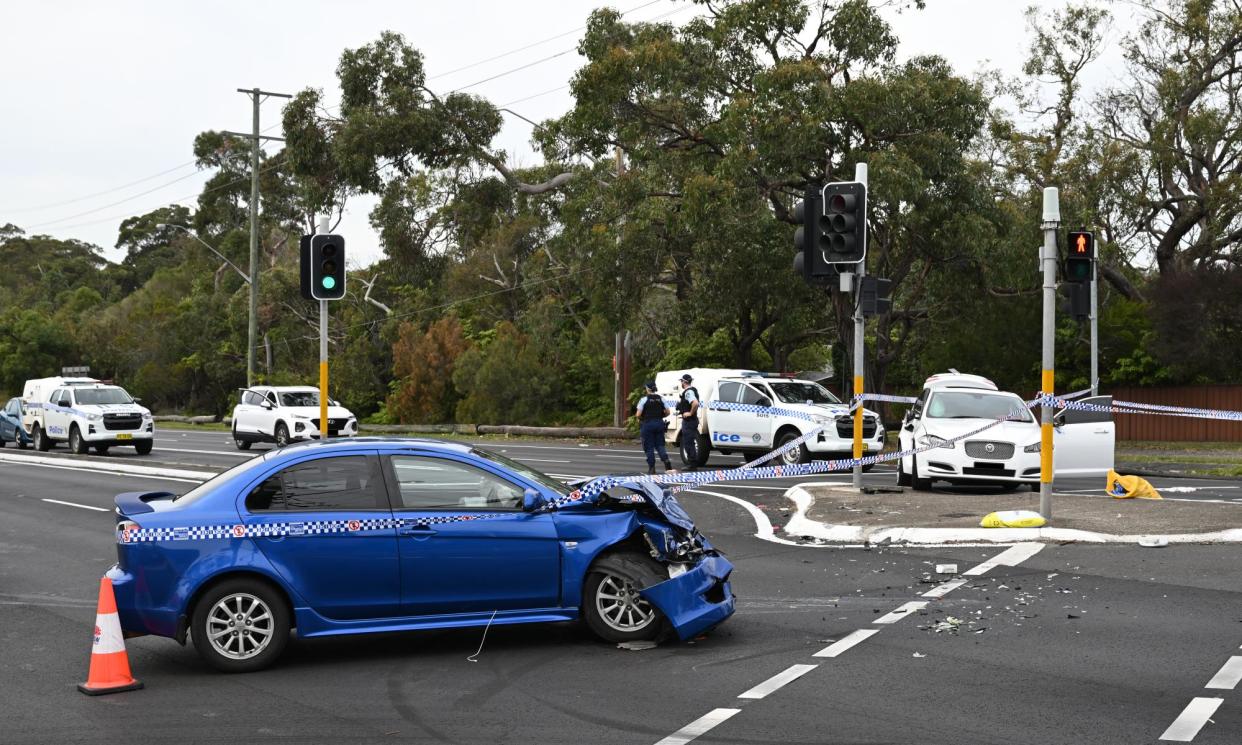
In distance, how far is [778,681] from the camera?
7.65 meters

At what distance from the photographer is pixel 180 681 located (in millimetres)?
8055

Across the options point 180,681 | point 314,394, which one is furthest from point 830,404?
point 180,681

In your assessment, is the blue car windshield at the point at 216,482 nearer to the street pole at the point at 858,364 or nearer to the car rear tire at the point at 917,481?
the street pole at the point at 858,364

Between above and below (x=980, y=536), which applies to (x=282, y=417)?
above

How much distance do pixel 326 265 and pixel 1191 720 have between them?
1288 centimetres

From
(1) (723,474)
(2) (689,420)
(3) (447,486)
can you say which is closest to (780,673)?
(3) (447,486)

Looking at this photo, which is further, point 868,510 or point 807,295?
point 807,295

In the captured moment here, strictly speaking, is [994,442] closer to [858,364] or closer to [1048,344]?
[858,364]

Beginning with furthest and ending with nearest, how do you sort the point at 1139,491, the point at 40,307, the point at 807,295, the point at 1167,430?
the point at 40,307
the point at 1167,430
the point at 807,295
the point at 1139,491

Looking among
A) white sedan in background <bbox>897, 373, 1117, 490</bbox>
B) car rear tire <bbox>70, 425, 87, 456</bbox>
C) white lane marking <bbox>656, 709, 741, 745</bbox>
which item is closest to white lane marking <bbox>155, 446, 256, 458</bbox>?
car rear tire <bbox>70, 425, 87, 456</bbox>

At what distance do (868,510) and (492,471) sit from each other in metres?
7.88

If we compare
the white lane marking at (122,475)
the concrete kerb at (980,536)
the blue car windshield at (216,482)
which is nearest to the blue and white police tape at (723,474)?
the concrete kerb at (980,536)

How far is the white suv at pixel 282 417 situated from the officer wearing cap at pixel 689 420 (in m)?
12.8

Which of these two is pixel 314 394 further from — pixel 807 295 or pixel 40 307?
pixel 40 307
